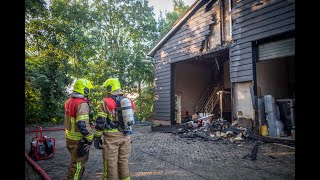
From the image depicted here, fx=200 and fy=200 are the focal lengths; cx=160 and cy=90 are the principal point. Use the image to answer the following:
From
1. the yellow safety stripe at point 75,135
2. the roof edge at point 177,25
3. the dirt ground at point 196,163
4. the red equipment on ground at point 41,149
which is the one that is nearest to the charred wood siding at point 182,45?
the roof edge at point 177,25

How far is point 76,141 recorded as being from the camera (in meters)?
3.79

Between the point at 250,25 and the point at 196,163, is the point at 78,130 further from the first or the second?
the point at 250,25

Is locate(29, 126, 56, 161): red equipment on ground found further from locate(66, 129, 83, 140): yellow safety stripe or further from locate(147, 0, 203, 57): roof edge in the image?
locate(147, 0, 203, 57): roof edge

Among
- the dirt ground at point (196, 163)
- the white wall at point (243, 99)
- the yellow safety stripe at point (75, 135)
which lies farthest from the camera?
the white wall at point (243, 99)

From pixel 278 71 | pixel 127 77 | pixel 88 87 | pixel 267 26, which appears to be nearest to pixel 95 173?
pixel 88 87

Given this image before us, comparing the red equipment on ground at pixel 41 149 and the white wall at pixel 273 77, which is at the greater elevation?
the white wall at pixel 273 77

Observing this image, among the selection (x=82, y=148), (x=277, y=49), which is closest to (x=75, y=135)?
(x=82, y=148)

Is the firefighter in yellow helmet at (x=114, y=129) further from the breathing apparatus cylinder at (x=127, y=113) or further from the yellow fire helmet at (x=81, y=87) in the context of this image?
the yellow fire helmet at (x=81, y=87)

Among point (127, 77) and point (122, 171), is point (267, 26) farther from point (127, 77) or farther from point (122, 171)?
point (127, 77)

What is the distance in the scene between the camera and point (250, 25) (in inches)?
359

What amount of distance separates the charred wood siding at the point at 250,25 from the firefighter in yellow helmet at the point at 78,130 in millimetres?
7548

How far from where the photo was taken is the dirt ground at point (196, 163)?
15.2ft

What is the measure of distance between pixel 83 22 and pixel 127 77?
7154mm

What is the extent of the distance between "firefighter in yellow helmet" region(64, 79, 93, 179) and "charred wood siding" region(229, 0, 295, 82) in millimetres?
7548
